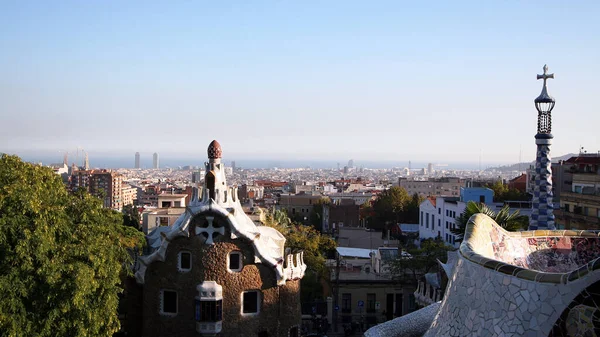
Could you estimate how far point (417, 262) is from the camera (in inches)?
1138

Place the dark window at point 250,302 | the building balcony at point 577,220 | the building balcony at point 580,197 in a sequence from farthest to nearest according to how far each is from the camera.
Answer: the building balcony at point 580,197 < the building balcony at point 577,220 < the dark window at point 250,302

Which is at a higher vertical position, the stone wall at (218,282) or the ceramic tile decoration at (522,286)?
the ceramic tile decoration at (522,286)

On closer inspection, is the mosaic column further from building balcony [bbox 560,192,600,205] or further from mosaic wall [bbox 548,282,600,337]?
building balcony [bbox 560,192,600,205]

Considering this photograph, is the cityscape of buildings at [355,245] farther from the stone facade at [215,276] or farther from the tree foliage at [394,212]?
the tree foliage at [394,212]

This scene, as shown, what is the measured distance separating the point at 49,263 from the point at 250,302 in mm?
6978

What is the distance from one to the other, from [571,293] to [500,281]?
1.08m

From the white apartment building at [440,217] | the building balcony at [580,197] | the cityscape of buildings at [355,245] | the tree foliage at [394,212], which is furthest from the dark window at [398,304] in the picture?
the tree foliage at [394,212]

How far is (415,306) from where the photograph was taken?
96.9 feet

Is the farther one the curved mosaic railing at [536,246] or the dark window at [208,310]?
the dark window at [208,310]

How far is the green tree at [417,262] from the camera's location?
2888cm

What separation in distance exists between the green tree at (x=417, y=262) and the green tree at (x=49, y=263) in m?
15.7

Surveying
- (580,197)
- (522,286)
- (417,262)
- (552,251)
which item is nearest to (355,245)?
(580,197)

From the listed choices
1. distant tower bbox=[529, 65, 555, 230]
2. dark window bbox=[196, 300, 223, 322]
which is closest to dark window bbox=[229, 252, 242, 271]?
dark window bbox=[196, 300, 223, 322]

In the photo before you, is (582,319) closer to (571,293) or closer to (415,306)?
(571,293)
